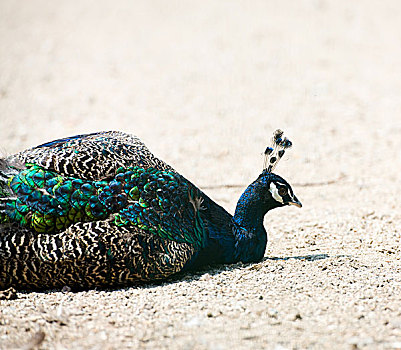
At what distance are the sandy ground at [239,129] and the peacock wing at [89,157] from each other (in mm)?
984

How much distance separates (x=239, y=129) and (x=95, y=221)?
568 centimetres

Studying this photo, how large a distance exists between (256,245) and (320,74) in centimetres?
758

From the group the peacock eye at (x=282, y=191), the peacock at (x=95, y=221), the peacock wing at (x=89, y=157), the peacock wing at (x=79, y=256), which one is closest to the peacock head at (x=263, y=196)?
the peacock eye at (x=282, y=191)

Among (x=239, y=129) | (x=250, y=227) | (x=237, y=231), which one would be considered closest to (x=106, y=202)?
(x=237, y=231)

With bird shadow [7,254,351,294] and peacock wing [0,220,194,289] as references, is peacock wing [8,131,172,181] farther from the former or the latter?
bird shadow [7,254,351,294]

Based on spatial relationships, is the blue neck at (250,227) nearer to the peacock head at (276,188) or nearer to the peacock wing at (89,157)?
the peacock head at (276,188)

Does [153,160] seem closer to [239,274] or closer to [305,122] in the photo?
[239,274]

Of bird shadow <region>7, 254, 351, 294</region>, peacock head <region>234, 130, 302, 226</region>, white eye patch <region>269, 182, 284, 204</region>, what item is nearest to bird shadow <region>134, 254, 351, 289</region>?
bird shadow <region>7, 254, 351, 294</region>

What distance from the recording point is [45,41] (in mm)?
14117

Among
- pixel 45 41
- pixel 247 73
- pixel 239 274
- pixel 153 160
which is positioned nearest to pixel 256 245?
pixel 239 274

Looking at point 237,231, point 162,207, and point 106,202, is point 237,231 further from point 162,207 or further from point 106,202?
point 106,202

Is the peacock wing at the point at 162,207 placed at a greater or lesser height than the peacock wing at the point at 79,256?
greater

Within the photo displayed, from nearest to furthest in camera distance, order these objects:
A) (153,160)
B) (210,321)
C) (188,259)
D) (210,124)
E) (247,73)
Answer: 1. (210,321)
2. (188,259)
3. (153,160)
4. (210,124)
5. (247,73)

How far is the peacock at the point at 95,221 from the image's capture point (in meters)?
4.88
